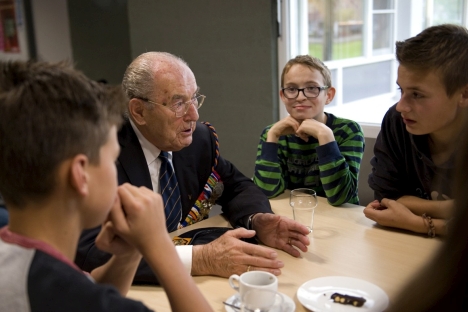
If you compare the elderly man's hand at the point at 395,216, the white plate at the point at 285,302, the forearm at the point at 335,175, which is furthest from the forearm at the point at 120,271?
the forearm at the point at 335,175

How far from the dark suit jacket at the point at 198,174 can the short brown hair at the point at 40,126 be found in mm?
801

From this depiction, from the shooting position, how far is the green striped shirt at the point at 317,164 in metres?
2.01

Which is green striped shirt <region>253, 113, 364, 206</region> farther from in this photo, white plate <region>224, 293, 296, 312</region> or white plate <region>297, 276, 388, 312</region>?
white plate <region>224, 293, 296, 312</region>

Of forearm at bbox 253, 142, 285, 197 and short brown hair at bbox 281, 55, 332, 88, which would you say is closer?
forearm at bbox 253, 142, 285, 197

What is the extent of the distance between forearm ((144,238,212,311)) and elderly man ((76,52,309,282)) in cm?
58

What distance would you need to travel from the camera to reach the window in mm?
3107

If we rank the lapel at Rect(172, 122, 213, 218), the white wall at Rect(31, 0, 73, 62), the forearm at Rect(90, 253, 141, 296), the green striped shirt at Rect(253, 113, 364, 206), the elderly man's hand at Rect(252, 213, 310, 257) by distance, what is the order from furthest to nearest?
the white wall at Rect(31, 0, 73, 62) < the green striped shirt at Rect(253, 113, 364, 206) < the lapel at Rect(172, 122, 213, 218) < the elderly man's hand at Rect(252, 213, 310, 257) < the forearm at Rect(90, 253, 141, 296)

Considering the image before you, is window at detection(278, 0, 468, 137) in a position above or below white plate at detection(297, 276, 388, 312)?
above

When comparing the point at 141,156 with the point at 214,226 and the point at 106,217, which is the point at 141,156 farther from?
the point at 106,217

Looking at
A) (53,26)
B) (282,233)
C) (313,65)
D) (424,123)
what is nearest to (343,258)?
(282,233)

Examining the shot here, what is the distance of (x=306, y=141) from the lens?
7.43 ft

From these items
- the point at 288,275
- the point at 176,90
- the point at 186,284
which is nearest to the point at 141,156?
the point at 176,90

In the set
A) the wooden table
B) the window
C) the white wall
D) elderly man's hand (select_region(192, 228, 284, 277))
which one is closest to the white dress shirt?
the wooden table

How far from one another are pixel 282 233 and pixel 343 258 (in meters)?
0.21
